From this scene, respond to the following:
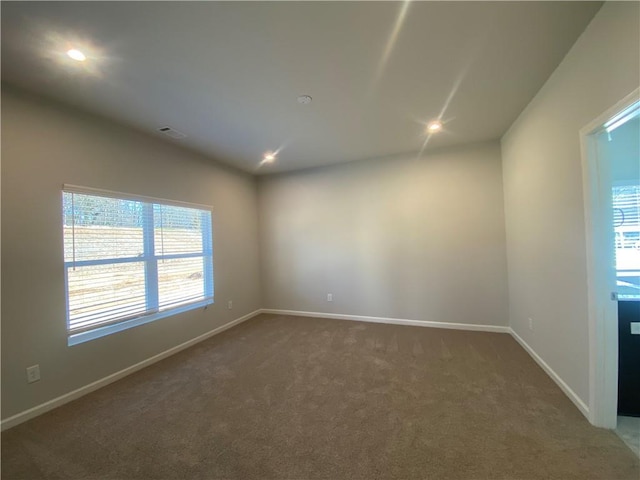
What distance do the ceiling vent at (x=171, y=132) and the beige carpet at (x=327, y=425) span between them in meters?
2.58

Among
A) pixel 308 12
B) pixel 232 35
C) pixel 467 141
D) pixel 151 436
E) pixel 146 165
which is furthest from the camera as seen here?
pixel 467 141

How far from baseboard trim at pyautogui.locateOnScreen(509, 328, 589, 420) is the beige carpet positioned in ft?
0.18

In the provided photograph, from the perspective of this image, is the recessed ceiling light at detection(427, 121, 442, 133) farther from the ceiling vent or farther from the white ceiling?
the ceiling vent

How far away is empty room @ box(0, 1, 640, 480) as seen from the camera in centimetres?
153

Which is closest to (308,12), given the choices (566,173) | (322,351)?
(566,173)

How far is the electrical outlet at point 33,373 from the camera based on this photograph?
6.69ft

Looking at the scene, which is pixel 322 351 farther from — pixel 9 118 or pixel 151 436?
pixel 9 118

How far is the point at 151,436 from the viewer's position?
5.87 ft

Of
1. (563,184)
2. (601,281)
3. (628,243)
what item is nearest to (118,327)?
(601,281)

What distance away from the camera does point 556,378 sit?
222 cm

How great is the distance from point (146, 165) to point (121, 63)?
1.35 meters

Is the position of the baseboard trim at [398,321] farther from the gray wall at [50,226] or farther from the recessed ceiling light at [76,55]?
the recessed ceiling light at [76,55]

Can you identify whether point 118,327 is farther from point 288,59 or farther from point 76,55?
point 288,59

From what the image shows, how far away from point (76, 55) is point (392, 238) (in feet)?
12.2
